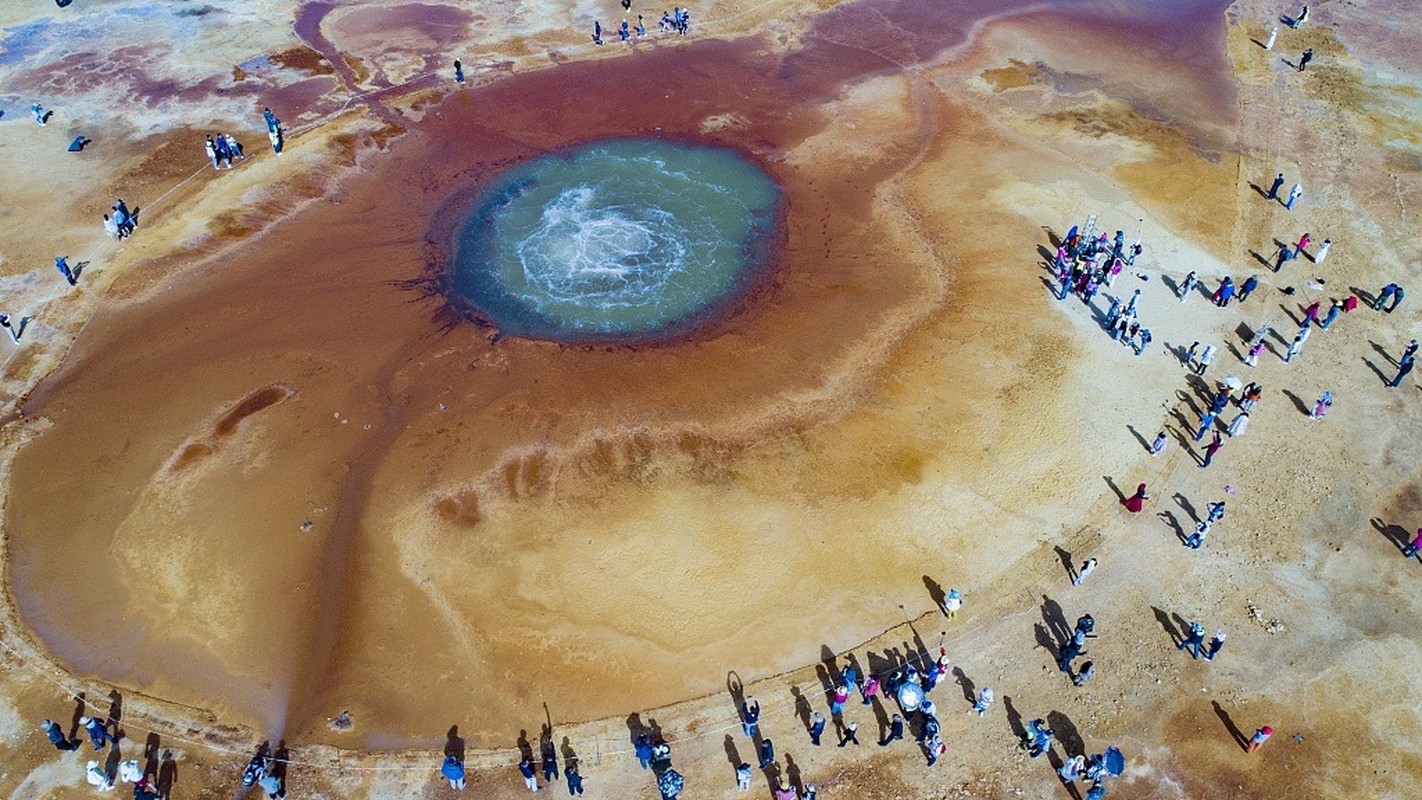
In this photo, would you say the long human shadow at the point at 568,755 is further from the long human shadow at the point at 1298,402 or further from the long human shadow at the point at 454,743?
the long human shadow at the point at 1298,402

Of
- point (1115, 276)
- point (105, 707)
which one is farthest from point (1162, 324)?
point (105, 707)

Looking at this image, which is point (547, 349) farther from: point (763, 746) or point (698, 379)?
point (763, 746)

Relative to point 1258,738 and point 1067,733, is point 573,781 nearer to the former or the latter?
point 1067,733

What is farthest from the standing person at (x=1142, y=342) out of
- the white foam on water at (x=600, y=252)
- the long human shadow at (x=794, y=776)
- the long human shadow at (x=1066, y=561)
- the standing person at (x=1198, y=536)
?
the long human shadow at (x=794, y=776)

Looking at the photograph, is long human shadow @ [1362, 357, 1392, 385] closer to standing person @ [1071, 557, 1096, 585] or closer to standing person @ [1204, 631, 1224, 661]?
standing person @ [1204, 631, 1224, 661]

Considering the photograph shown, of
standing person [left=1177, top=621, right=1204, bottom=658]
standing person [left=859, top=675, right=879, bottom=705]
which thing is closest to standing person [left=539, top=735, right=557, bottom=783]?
standing person [left=859, top=675, right=879, bottom=705]
